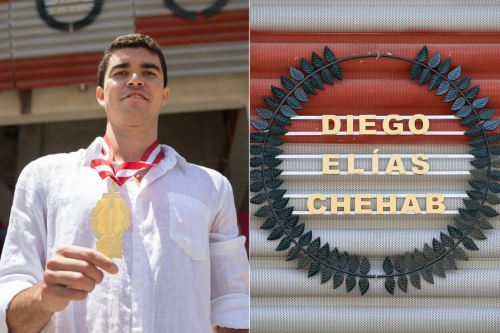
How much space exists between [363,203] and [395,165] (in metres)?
0.17

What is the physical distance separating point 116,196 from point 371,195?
963mm

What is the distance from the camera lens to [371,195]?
9.10 feet

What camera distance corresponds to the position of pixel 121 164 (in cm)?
240

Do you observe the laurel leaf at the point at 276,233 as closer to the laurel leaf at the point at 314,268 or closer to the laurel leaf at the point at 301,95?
the laurel leaf at the point at 314,268

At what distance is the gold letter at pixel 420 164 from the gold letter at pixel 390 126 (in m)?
0.10

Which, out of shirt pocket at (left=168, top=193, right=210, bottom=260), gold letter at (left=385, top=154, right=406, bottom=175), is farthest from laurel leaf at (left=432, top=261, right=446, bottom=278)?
shirt pocket at (left=168, top=193, right=210, bottom=260)

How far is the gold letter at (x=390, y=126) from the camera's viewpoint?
279 cm

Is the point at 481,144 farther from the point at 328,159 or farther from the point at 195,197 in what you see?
the point at 195,197

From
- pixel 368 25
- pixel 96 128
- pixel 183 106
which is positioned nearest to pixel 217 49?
pixel 183 106

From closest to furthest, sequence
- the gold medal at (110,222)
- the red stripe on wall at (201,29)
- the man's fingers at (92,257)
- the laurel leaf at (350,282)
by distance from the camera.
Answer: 1. the man's fingers at (92,257)
2. the gold medal at (110,222)
3. the laurel leaf at (350,282)
4. the red stripe on wall at (201,29)

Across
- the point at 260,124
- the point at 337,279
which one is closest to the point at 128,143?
the point at 260,124

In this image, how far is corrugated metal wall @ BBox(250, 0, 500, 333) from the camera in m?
2.76

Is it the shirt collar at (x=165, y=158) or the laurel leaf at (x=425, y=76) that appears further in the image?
the laurel leaf at (x=425, y=76)

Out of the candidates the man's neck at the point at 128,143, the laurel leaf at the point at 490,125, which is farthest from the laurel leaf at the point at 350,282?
the man's neck at the point at 128,143
